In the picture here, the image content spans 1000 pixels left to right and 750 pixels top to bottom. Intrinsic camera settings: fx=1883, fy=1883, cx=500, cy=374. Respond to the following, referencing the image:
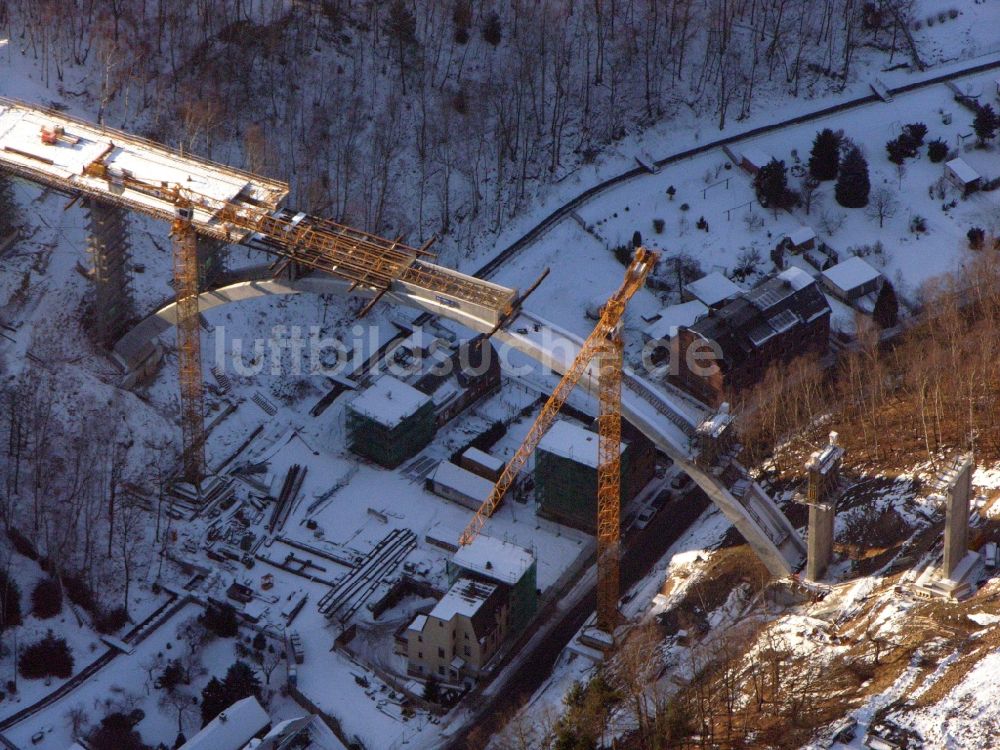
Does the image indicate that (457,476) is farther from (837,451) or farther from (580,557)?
(837,451)

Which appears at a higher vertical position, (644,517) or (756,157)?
(756,157)

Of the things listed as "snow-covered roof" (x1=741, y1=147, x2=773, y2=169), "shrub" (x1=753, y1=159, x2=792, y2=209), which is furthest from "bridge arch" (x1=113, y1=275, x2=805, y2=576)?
"snow-covered roof" (x1=741, y1=147, x2=773, y2=169)

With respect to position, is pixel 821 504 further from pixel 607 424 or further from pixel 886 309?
pixel 886 309

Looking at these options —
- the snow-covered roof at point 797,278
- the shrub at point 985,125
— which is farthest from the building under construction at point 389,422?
the shrub at point 985,125

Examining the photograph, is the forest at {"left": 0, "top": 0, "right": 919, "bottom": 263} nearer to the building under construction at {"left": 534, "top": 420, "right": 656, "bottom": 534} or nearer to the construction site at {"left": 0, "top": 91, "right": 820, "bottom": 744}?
the construction site at {"left": 0, "top": 91, "right": 820, "bottom": 744}

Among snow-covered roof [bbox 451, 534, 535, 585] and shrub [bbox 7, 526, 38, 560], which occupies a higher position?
snow-covered roof [bbox 451, 534, 535, 585]

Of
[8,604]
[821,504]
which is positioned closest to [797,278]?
[821,504]

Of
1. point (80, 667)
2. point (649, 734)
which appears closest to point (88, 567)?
point (80, 667)
